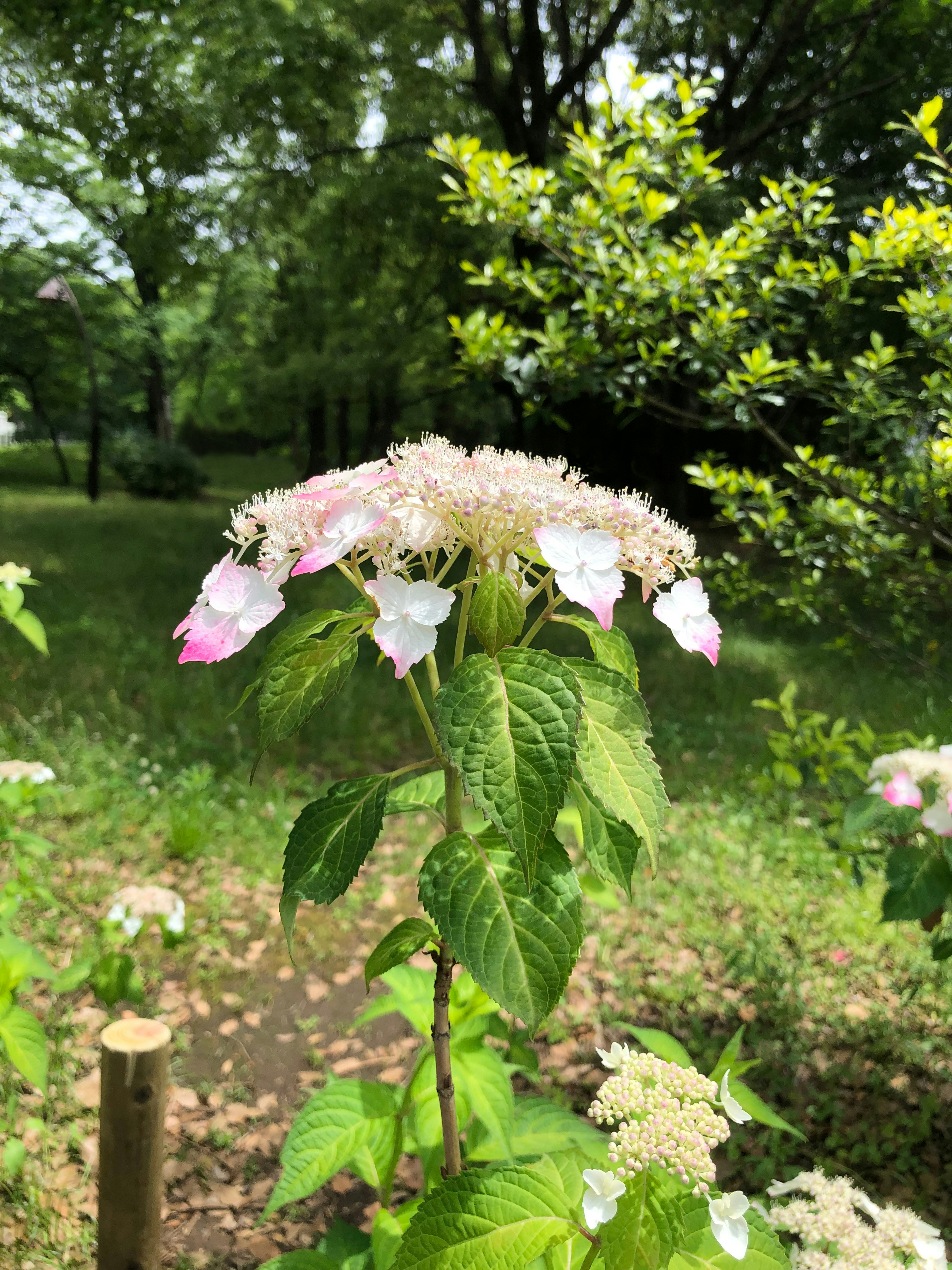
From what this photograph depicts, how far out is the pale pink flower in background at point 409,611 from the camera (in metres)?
0.81

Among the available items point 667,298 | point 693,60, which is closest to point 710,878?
point 667,298

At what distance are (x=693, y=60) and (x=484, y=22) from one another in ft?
8.07

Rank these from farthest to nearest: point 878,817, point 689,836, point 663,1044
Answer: point 689,836 < point 878,817 < point 663,1044

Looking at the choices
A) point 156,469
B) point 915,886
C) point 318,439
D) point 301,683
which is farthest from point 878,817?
point 318,439

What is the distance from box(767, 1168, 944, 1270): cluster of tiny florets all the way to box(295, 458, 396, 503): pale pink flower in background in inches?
45.2

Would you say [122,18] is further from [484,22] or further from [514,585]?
[514,585]

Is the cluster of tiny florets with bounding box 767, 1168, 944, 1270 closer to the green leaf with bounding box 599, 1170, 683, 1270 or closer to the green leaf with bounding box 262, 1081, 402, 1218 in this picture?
the green leaf with bounding box 599, 1170, 683, 1270

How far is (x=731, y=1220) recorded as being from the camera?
2.82ft

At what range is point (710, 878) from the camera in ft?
12.5

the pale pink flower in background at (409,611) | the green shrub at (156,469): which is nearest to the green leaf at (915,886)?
the pale pink flower in background at (409,611)

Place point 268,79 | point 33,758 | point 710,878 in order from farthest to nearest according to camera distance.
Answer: point 268,79 < point 33,758 < point 710,878

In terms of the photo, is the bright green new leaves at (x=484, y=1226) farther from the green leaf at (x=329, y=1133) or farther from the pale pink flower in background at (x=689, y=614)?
the pale pink flower in background at (x=689, y=614)

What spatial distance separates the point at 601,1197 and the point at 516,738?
0.47 metres

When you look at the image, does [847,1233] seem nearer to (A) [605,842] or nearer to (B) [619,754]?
(A) [605,842]
